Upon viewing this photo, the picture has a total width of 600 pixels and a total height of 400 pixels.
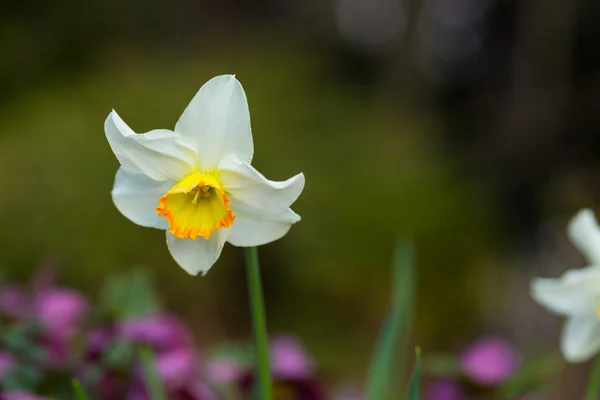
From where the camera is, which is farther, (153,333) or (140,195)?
(153,333)

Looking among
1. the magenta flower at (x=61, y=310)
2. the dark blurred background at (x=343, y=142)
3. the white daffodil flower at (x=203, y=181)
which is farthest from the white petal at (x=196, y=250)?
the dark blurred background at (x=343, y=142)

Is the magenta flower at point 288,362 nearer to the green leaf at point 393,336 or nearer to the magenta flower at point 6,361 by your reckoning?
the green leaf at point 393,336

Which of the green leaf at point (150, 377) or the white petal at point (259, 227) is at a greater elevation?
the white petal at point (259, 227)

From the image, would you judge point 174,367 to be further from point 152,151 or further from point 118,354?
point 152,151

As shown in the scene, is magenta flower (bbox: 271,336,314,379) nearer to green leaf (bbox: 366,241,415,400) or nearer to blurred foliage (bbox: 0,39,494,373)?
green leaf (bbox: 366,241,415,400)

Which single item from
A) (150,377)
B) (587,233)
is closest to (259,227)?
(150,377)

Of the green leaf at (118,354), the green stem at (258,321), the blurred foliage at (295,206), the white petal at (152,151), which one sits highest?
the blurred foliage at (295,206)

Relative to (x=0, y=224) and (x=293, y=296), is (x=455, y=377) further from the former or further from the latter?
(x=293, y=296)

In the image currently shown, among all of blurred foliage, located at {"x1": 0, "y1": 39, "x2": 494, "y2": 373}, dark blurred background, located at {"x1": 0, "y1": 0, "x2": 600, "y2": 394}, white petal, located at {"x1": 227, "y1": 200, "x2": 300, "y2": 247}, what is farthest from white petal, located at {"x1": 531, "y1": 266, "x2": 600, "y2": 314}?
blurred foliage, located at {"x1": 0, "y1": 39, "x2": 494, "y2": 373}
